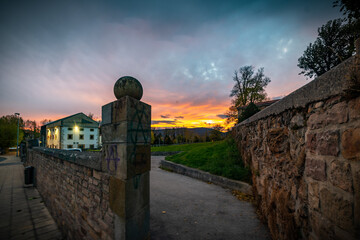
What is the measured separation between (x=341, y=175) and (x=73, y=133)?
42.5 metres

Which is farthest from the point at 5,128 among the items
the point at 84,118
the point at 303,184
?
the point at 303,184

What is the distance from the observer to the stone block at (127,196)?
208 centimetres

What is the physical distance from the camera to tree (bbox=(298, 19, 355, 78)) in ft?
45.1

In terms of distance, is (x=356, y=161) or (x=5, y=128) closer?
(x=356, y=161)

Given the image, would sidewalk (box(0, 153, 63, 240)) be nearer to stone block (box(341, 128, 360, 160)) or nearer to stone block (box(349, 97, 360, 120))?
stone block (box(341, 128, 360, 160))

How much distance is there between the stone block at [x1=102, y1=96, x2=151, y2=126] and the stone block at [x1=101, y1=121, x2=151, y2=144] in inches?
2.6

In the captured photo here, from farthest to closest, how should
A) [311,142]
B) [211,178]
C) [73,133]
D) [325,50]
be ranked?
[73,133] < [325,50] < [211,178] < [311,142]

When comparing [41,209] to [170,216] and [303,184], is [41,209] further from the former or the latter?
[303,184]

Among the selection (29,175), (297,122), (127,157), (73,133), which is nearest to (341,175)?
(297,122)

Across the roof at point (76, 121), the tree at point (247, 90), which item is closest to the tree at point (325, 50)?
the tree at point (247, 90)

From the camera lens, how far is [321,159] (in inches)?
61.2

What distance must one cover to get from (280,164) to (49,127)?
1957 inches

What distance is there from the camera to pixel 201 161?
912 cm

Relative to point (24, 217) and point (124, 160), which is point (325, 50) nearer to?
point (124, 160)
